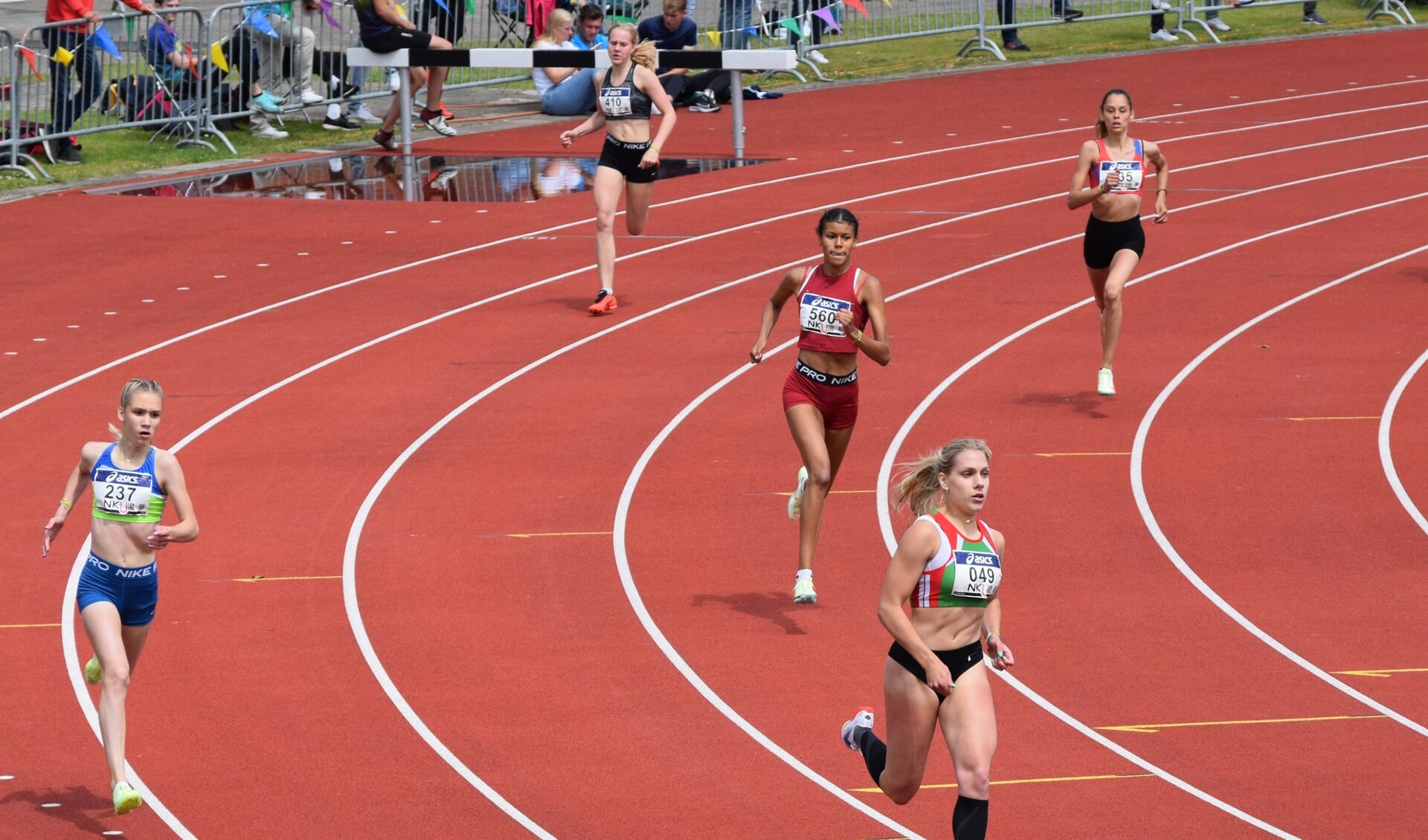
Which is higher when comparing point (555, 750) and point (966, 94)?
point (966, 94)

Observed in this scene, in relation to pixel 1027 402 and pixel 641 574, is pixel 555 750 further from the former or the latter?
pixel 1027 402

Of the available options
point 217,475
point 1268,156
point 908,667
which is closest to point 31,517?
point 217,475

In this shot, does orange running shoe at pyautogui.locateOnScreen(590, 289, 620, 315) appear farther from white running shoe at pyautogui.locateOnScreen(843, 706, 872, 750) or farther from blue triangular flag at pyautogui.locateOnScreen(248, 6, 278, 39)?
white running shoe at pyautogui.locateOnScreen(843, 706, 872, 750)

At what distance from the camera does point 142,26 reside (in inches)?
774

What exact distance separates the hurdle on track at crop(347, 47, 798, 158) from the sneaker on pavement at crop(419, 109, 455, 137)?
1.02 m

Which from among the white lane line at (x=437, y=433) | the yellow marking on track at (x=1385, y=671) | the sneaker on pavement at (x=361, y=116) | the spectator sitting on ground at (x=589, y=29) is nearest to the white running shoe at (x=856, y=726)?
the white lane line at (x=437, y=433)

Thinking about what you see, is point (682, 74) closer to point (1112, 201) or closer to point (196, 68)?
point (196, 68)

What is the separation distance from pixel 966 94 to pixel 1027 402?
12.2m

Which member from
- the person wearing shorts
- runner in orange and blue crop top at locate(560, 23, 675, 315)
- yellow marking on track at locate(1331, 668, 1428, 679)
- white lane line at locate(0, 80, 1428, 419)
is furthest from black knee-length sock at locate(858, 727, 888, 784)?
the person wearing shorts

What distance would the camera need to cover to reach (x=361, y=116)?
22.8 m

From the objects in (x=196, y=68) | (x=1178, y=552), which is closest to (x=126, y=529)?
(x=1178, y=552)

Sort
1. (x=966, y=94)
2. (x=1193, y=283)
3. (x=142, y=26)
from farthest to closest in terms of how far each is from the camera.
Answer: (x=966, y=94) → (x=142, y=26) → (x=1193, y=283)

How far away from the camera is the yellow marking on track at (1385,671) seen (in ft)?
28.0

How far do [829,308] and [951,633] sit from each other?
9.87 feet
